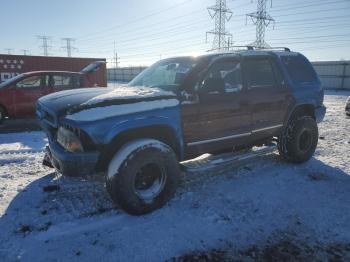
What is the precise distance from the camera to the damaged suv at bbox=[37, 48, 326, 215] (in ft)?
12.1

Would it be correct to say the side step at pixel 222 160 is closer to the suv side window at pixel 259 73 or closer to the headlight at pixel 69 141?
the suv side window at pixel 259 73

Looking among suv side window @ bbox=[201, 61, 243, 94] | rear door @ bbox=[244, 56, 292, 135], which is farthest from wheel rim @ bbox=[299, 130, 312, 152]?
suv side window @ bbox=[201, 61, 243, 94]

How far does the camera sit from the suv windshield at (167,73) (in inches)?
177

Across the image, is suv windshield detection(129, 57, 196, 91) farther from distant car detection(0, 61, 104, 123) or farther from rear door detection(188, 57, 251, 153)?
distant car detection(0, 61, 104, 123)

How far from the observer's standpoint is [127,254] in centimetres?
317

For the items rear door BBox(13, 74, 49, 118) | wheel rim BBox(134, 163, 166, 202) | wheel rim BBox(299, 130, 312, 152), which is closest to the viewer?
wheel rim BBox(134, 163, 166, 202)

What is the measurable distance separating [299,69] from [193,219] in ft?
11.8

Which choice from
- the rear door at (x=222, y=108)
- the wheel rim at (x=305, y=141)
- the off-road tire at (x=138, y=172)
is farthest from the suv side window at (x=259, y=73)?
the off-road tire at (x=138, y=172)

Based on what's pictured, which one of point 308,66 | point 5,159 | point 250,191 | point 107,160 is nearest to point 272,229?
point 250,191

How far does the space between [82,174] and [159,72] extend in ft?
7.15

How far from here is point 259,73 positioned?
5258 mm

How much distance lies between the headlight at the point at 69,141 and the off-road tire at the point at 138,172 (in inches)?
Result: 16.4

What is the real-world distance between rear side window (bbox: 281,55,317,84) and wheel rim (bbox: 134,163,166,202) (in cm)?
312

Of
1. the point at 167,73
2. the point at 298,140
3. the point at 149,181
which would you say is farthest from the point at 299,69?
the point at 149,181
